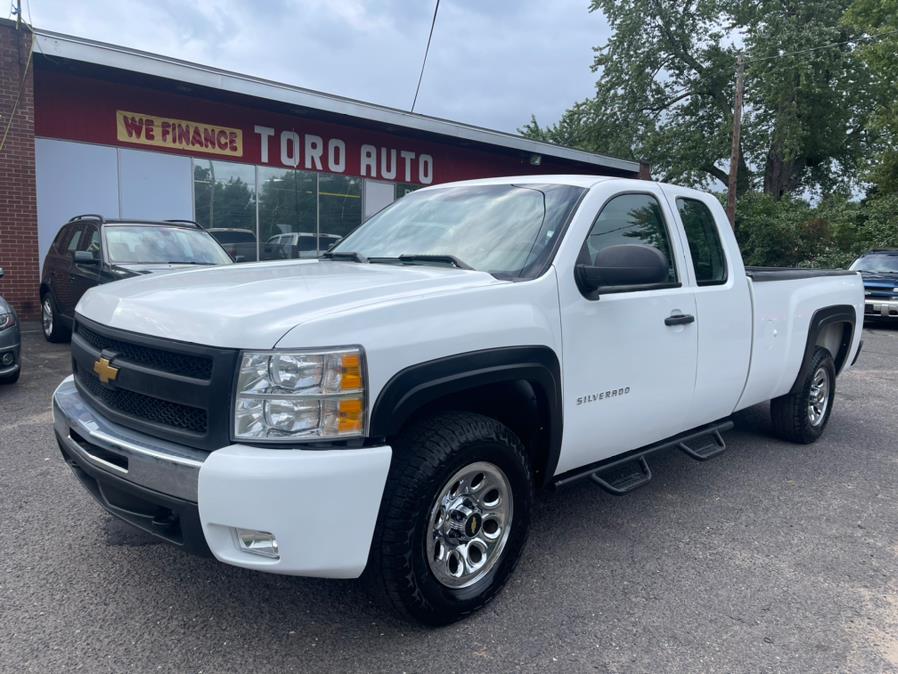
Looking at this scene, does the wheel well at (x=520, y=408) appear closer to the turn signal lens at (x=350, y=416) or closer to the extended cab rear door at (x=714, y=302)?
the turn signal lens at (x=350, y=416)

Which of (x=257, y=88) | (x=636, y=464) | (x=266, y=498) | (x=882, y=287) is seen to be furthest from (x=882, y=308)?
(x=266, y=498)

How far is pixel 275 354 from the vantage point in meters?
2.28

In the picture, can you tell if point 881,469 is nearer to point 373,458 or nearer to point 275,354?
point 373,458

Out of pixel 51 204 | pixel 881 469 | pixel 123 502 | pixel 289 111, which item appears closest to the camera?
pixel 123 502

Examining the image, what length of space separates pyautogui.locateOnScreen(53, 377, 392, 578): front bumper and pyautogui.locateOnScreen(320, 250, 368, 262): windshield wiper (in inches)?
63.6

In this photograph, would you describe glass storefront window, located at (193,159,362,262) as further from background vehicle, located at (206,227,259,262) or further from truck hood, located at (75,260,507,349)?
truck hood, located at (75,260,507,349)

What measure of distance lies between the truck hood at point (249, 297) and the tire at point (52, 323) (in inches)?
258

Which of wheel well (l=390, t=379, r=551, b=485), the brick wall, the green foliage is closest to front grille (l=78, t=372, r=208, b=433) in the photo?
wheel well (l=390, t=379, r=551, b=485)

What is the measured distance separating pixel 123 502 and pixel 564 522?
2250 mm

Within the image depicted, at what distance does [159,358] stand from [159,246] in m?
6.43

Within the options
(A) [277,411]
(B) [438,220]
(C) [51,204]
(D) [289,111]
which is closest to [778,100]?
(D) [289,111]

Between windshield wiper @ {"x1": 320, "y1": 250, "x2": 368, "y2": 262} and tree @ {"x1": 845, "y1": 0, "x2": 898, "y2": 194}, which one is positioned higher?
tree @ {"x1": 845, "y1": 0, "x2": 898, "y2": 194}

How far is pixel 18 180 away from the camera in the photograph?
10.5 m

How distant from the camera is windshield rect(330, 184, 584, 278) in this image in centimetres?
327
